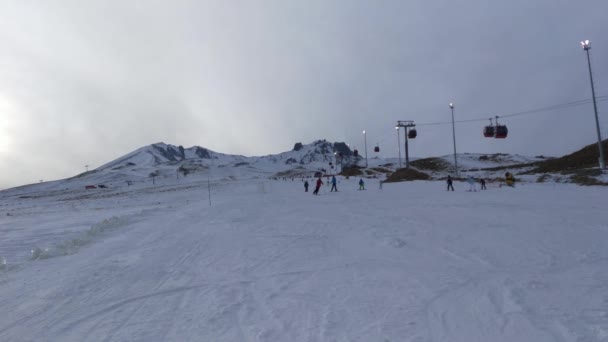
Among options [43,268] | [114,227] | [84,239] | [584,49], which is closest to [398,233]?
[43,268]

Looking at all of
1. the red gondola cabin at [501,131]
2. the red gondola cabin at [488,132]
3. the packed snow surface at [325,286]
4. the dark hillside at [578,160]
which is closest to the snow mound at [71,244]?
the packed snow surface at [325,286]

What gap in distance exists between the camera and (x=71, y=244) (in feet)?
33.0

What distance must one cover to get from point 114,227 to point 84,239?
2.95 m

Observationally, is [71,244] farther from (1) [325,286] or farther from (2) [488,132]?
(2) [488,132]

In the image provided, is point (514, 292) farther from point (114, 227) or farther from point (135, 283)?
point (114, 227)

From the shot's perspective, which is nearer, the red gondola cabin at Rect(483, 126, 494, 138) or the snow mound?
the snow mound

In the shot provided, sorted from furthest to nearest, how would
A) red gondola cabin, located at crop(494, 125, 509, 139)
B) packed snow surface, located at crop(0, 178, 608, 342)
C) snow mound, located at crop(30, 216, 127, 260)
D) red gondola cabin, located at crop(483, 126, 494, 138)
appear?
red gondola cabin, located at crop(483, 126, 494, 138) → red gondola cabin, located at crop(494, 125, 509, 139) → snow mound, located at crop(30, 216, 127, 260) → packed snow surface, located at crop(0, 178, 608, 342)

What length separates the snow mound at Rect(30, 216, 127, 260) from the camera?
8.76 m

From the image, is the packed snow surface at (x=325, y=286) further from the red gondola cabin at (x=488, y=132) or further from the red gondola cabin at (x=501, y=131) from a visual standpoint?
the red gondola cabin at (x=488, y=132)

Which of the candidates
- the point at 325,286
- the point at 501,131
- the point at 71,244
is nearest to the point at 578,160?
the point at 501,131

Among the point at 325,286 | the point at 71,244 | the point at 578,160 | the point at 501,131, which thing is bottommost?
the point at 325,286

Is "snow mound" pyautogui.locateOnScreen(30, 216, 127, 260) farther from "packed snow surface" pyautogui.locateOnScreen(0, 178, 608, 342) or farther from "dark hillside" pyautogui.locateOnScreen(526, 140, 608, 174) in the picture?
"dark hillside" pyautogui.locateOnScreen(526, 140, 608, 174)

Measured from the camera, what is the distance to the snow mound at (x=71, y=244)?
8758mm

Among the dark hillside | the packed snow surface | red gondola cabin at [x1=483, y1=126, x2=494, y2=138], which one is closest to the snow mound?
the packed snow surface
